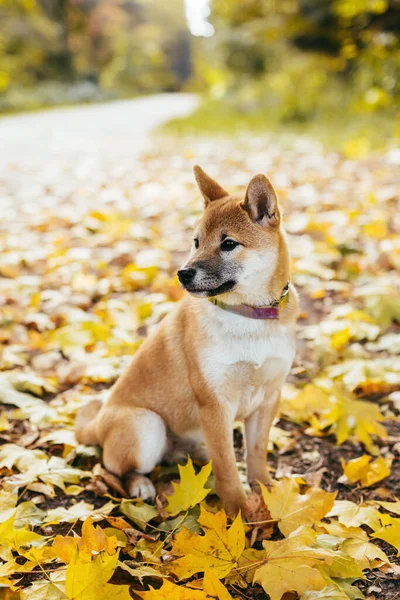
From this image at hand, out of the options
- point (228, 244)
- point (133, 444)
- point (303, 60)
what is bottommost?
point (133, 444)

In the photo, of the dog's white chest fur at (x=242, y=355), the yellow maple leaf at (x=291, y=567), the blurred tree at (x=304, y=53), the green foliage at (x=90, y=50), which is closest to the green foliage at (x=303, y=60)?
the blurred tree at (x=304, y=53)

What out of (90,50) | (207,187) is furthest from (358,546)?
(90,50)

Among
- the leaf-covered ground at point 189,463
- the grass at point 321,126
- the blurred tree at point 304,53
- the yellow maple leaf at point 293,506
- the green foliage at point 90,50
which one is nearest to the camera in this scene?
the leaf-covered ground at point 189,463

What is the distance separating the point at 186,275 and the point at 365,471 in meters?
1.26

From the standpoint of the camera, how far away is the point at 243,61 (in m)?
21.5

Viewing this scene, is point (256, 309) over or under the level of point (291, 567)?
over

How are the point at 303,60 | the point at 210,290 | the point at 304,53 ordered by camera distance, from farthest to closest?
the point at 303,60, the point at 304,53, the point at 210,290

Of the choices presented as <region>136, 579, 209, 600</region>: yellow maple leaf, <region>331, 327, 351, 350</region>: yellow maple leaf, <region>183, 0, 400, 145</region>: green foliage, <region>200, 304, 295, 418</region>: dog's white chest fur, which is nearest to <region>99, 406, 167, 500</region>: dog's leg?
<region>200, 304, 295, 418</region>: dog's white chest fur

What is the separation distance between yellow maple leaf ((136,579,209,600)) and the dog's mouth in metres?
1.13

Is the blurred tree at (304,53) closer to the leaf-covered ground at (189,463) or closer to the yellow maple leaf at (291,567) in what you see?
the leaf-covered ground at (189,463)

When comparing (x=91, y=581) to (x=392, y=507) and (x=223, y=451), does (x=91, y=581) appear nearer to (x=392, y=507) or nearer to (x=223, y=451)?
(x=223, y=451)

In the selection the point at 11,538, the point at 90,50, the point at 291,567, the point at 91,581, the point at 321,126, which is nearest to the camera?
the point at 91,581

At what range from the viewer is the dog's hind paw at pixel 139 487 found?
108 inches

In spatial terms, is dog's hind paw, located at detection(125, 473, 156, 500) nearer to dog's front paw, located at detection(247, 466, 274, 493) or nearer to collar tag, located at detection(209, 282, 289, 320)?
dog's front paw, located at detection(247, 466, 274, 493)
